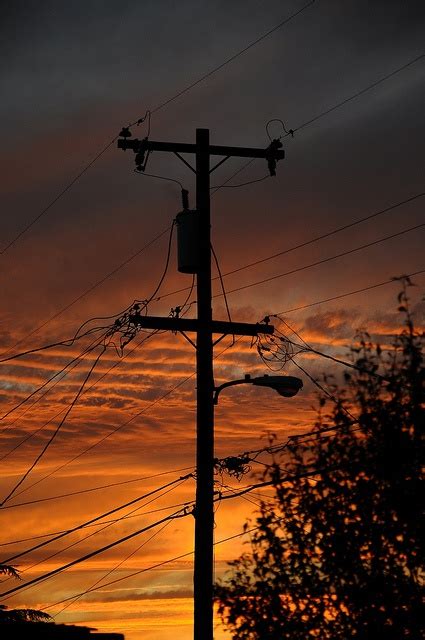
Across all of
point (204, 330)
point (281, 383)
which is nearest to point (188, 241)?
point (204, 330)

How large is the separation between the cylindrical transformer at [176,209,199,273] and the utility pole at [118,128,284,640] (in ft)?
0.27

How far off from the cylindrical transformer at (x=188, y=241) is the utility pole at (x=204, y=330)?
8 cm

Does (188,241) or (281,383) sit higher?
(188,241)

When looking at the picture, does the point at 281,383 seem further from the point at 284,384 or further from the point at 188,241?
the point at 188,241

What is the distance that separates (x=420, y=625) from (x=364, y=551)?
1602 mm

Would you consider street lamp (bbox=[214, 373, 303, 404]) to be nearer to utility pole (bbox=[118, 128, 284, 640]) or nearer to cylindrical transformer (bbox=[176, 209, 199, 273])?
utility pole (bbox=[118, 128, 284, 640])

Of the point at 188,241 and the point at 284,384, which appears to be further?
the point at 188,241

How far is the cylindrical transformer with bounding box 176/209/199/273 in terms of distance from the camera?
2352 centimetres

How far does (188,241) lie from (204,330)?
7.31 feet

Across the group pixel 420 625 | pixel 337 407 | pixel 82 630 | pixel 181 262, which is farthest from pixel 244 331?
pixel 82 630

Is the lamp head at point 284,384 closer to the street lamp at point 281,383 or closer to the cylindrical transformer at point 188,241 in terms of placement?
the street lamp at point 281,383

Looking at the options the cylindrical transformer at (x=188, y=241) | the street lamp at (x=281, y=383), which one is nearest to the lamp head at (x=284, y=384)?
the street lamp at (x=281, y=383)

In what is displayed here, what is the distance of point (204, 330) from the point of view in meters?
22.5

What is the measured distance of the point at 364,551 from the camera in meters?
18.7
